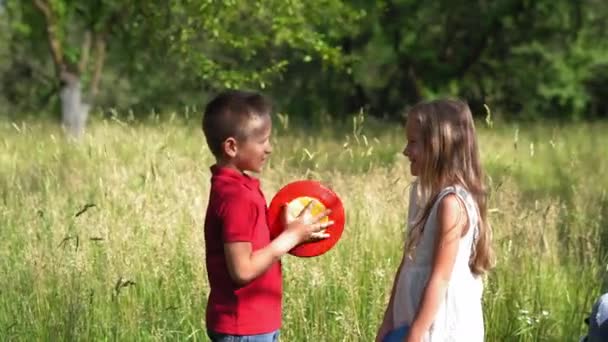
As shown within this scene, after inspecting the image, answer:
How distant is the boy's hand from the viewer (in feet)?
11.0

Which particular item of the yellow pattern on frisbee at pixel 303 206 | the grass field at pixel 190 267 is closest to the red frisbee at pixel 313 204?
the yellow pattern on frisbee at pixel 303 206

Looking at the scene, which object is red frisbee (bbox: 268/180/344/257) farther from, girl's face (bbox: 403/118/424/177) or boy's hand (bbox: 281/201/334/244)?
girl's face (bbox: 403/118/424/177)

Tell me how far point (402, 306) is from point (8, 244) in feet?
10.2

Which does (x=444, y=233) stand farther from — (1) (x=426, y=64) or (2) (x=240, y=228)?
(1) (x=426, y=64)

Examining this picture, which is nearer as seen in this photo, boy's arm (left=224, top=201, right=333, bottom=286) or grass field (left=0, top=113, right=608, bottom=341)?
boy's arm (left=224, top=201, right=333, bottom=286)

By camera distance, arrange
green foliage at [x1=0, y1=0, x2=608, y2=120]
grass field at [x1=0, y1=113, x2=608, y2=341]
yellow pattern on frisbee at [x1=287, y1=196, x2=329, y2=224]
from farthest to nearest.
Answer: green foliage at [x1=0, y1=0, x2=608, y2=120] < grass field at [x1=0, y1=113, x2=608, y2=341] < yellow pattern on frisbee at [x1=287, y1=196, x2=329, y2=224]

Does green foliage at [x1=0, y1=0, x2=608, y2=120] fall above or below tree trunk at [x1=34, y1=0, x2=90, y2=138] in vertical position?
above

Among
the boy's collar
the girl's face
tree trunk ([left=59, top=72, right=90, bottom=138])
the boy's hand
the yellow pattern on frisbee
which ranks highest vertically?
tree trunk ([left=59, top=72, right=90, bottom=138])

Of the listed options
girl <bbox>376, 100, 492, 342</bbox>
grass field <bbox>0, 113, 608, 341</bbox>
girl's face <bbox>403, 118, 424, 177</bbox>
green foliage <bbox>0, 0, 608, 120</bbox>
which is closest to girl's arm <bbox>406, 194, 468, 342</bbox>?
girl <bbox>376, 100, 492, 342</bbox>

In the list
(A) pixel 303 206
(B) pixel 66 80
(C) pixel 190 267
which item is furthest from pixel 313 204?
(B) pixel 66 80

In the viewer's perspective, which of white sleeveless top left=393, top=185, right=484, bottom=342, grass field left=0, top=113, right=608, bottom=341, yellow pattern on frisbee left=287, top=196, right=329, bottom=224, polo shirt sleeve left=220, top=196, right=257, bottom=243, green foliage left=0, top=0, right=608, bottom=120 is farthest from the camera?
green foliage left=0, top=0, right=608, bottom=120

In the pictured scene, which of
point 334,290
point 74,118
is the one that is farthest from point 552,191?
point 74,118

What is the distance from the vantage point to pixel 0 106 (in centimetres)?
3119

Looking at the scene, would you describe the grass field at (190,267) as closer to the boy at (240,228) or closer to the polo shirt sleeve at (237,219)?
the boy at (240,228)
